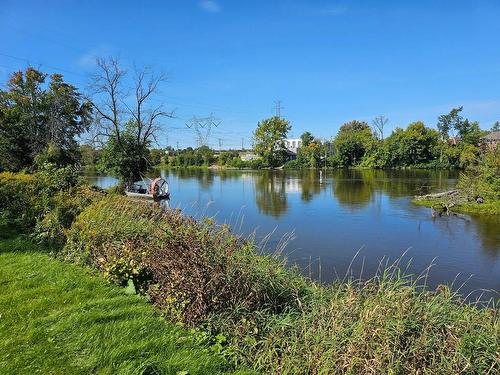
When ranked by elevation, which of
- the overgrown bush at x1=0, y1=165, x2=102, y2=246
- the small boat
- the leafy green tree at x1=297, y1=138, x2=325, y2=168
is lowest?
the small boat

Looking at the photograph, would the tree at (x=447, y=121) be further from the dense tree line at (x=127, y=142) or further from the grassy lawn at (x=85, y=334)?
the grassy lawn at (x=85, y=334)

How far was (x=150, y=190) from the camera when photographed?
2505 cm

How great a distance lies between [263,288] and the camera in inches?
172

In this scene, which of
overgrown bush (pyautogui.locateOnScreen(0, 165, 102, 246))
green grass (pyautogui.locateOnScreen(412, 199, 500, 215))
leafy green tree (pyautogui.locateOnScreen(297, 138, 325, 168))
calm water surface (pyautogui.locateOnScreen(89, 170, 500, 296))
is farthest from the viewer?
leafy green tree (pyautogui.locateOnScreen(297, 138, 325, 168))

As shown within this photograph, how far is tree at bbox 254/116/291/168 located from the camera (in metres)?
82.8

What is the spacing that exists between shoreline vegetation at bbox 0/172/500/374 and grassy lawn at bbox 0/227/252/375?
50 mm

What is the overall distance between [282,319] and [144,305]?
63.8 inches

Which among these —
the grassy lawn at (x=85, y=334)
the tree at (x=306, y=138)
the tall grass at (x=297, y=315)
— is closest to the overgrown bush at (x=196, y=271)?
the tall grass at (x=297, y=315)

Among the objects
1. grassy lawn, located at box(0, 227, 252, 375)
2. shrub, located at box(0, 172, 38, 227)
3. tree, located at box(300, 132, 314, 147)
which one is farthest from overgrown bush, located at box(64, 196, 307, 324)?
tree, located at box(300, 132, 314, 147)

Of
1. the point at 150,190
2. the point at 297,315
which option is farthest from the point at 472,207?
the point at 297,315

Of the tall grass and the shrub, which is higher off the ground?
the shrub

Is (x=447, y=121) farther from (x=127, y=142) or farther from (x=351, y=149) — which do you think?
(x=127, y=142)

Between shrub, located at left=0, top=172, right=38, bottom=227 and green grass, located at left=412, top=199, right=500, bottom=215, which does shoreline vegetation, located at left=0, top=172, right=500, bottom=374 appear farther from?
green grass, located at left=412, top=199, right=500, bottom=215

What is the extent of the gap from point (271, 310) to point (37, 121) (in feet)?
99.9
